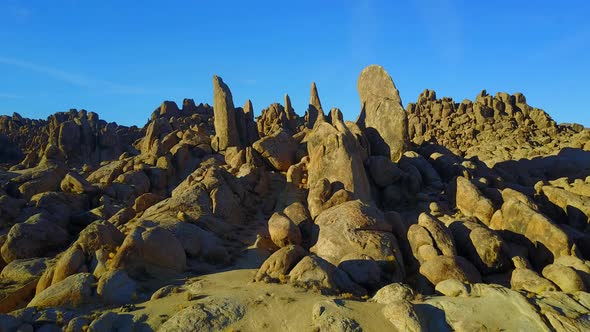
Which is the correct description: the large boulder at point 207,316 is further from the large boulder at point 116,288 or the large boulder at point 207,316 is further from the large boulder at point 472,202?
the large boulder at point 472,202

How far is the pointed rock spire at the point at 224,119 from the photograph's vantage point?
5938 cm

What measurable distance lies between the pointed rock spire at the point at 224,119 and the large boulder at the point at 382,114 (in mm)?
17026

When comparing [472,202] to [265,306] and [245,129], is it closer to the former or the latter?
[265,306]

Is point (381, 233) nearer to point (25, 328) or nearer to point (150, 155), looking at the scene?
point (25, 328)

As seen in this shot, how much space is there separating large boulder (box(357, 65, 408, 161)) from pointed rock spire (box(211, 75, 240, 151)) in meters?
17.0

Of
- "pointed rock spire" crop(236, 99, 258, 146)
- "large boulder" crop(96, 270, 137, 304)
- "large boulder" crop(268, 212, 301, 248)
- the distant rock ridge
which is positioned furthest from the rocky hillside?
the distant rock ridge

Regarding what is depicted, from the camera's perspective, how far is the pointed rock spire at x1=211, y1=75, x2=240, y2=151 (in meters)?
59.4

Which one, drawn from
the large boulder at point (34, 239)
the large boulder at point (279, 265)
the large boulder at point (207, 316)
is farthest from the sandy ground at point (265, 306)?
the large boulder at point (34, 239)

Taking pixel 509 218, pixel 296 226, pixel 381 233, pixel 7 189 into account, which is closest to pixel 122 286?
pixel 296 226

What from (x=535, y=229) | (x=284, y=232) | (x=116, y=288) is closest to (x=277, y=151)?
(x=284, y=232)

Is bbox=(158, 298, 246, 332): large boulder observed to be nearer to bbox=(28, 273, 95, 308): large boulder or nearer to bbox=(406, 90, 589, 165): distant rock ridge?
bbox=(28, 273, 95, 308): large boulder

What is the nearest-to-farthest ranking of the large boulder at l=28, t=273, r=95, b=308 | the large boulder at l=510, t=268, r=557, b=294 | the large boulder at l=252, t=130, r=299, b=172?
the large boulder at l=28, t=273, r=95, b=308, the large boulder at l=510, t=268, r=557, b=294, the large boulder at l=252, t=130, r=299, b=172

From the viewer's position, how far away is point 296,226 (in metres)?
32.4

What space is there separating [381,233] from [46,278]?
20551 mm
